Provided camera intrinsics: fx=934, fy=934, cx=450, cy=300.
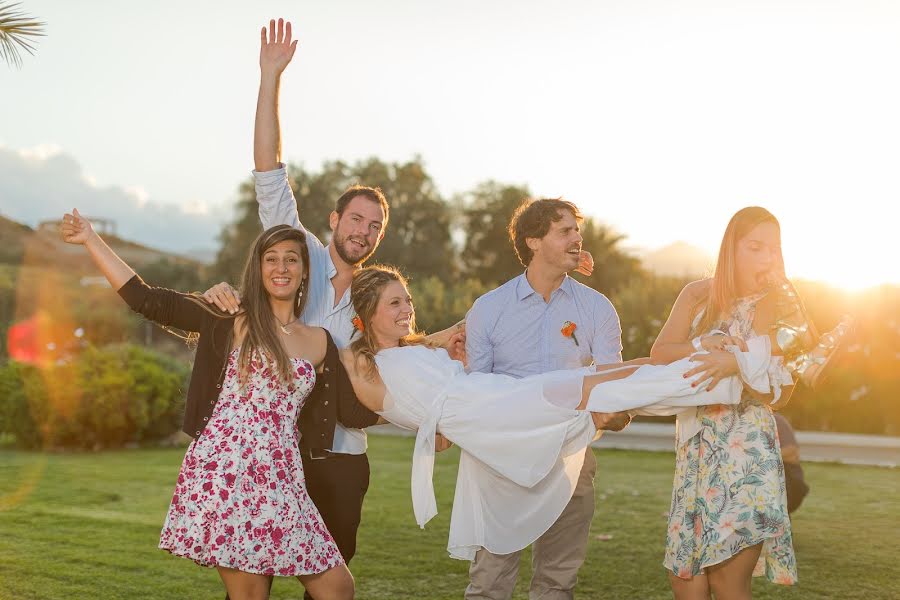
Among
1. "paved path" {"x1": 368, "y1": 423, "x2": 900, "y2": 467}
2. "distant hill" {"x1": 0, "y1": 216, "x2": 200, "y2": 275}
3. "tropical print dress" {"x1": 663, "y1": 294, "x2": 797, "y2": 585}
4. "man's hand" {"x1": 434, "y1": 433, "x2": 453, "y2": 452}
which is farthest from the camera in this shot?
"distant hill" {"x1": 0, "y1": 216, "x2": 200, "y2": 275}

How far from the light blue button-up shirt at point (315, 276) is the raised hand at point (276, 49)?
17.7 inches

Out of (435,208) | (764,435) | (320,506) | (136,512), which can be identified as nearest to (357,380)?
(320,506)

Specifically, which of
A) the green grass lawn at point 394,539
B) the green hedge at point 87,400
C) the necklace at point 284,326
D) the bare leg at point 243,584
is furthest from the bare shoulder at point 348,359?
the green hedge at point 87,400

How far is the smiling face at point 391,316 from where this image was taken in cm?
405

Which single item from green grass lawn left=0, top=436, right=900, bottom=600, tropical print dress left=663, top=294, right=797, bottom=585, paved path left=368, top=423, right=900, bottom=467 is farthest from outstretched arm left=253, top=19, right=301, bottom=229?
paved path left=368, top=423, right=900, bottom=467

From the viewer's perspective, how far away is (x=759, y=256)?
392 centimetres

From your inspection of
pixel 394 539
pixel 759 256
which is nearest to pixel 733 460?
pixel 759 256

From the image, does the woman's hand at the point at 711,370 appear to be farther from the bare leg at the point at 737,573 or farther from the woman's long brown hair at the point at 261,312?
the woman's long brown hair at the point at 261,312

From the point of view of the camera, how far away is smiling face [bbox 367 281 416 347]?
13.3ft

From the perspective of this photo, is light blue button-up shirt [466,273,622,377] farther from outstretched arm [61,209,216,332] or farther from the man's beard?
outstretched arm [61,209,216,332]

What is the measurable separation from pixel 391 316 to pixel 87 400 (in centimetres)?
988

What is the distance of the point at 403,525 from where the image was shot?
8117mm

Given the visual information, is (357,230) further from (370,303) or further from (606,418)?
(606,418)

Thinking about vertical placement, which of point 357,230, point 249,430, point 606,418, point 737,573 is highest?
point 357,230
